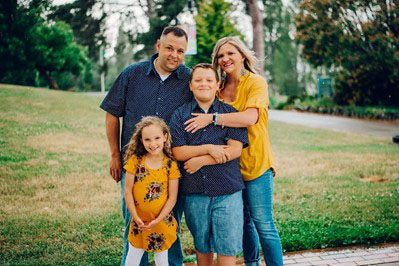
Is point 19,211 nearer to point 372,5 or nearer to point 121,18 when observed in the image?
point 121,18

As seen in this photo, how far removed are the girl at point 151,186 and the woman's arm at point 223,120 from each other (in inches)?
7.4

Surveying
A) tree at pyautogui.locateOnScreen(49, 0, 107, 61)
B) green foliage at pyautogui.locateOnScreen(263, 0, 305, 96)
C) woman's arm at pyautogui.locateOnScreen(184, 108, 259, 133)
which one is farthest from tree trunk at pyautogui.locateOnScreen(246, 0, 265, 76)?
green foliage at pyautogui.locateOnScreen(263, 0, 305, 96)

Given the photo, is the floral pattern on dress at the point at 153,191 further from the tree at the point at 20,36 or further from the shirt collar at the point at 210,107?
the tree at the point at 20,36

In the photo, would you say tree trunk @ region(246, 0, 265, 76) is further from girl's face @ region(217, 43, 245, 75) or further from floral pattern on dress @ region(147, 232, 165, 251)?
floral pattern on dress @ region(147, 232, 165, 251)

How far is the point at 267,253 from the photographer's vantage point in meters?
3.08

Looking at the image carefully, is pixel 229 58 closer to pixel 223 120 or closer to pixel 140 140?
pixel 223 120

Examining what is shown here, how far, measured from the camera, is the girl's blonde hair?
2.79 m

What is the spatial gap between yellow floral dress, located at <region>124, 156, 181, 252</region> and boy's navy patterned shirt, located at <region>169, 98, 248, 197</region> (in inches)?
5.2

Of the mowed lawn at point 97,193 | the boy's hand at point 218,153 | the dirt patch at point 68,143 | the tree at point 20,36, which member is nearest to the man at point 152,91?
the boy's hand at point 218,153

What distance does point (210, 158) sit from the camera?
2719mm

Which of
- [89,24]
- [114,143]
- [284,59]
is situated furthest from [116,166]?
[284,59]

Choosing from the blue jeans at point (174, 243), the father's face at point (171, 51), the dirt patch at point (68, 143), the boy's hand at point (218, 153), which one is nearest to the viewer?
the boy's hand at point (218, 153)

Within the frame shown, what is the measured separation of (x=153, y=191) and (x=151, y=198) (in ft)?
0.16

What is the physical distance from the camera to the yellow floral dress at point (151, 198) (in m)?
2.76
